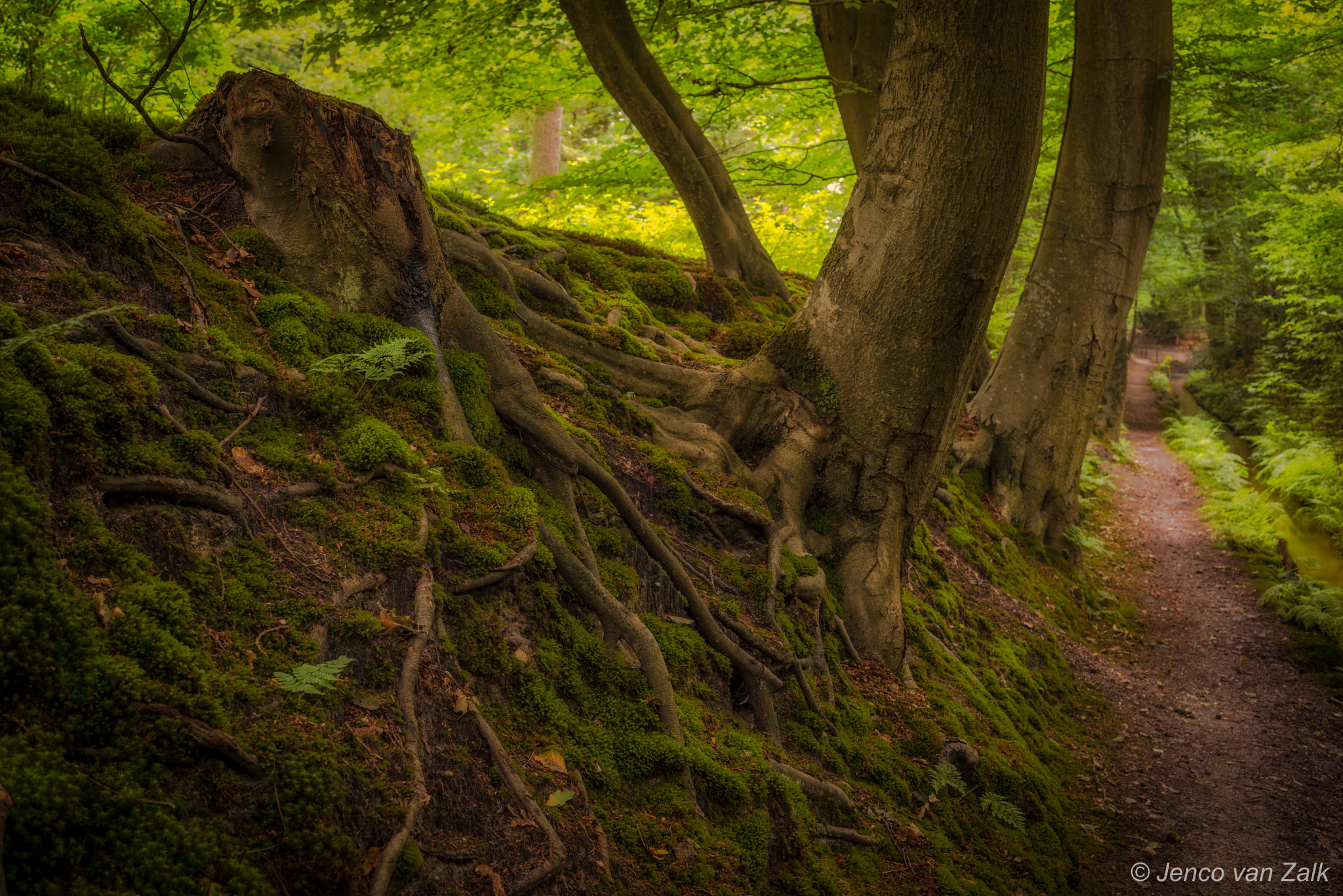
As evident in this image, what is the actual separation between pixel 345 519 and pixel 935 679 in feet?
14.3

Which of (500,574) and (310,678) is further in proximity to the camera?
(500,574)

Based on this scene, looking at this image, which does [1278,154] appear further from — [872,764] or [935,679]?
[872,764]

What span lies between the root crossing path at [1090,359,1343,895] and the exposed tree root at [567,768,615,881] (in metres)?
3.72

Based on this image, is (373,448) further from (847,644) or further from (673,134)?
(673,134)

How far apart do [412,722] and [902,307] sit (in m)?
3.91

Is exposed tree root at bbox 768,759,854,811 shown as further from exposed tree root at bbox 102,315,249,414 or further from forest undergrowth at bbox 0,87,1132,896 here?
exposed tree root at bbox 102,315,249,414

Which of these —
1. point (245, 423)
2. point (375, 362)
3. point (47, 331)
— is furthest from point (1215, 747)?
point (47, 331)

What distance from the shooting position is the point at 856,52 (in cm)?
878

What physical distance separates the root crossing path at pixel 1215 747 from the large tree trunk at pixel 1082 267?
6.97 feet

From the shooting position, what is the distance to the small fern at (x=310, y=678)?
216cm

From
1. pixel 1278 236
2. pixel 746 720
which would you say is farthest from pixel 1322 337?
pixel 746 720

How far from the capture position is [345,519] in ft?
9.31

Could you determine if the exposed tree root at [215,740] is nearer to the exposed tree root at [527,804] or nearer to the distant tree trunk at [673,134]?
the exposed tree root at [527,804]

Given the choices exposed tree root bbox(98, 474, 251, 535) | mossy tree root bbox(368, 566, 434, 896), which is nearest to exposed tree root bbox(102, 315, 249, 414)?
exposed tree root bbox(98, 474, 251, 535)
